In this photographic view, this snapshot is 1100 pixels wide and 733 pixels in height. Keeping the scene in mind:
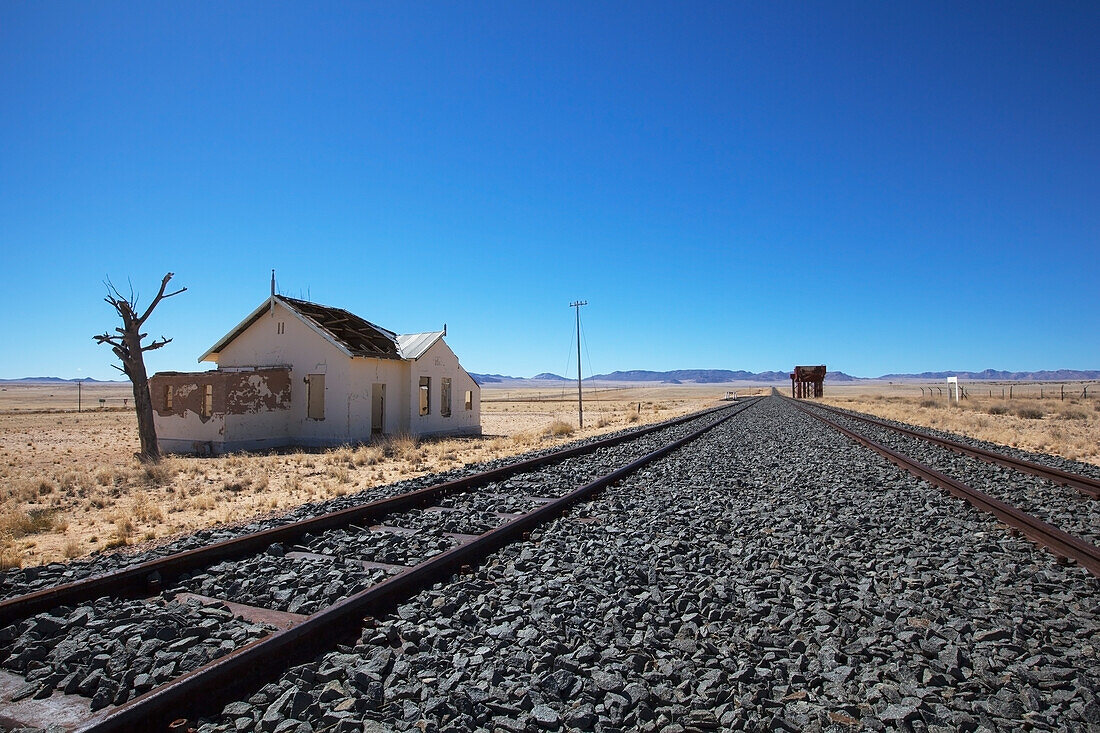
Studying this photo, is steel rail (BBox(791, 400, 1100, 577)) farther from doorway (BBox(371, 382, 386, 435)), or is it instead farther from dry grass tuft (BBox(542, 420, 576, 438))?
doorway (BBox(371, 382, 386, 435))

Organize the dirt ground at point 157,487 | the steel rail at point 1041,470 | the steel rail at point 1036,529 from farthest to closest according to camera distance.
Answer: the steel rail at point 1041,470 < the dirt ground at point 157,487 < the steel rail at point 1036,529

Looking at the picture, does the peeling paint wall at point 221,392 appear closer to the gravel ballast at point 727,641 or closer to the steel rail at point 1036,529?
the gravel ballast at point 727,641

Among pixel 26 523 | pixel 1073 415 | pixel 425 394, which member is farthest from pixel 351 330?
pixel 1073 415

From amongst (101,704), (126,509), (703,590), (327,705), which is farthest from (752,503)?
(126,509)

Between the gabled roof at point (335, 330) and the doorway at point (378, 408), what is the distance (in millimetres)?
1309

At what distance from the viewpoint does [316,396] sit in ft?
69.7

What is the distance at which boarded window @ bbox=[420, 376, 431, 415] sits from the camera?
23.8 metres

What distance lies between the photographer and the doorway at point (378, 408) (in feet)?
72.1

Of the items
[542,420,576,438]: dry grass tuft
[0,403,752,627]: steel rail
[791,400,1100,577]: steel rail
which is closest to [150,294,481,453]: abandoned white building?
[542,420,576,438]: dry grass tuft

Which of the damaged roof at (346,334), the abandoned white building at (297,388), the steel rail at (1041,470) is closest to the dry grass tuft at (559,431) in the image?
the abandoned white building at (297,388)

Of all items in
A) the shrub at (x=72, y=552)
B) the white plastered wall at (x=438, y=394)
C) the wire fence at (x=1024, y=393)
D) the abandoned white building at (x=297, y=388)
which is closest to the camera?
the shrub at (x=72, y=552)

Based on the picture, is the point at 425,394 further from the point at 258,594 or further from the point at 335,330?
the point at 258,594

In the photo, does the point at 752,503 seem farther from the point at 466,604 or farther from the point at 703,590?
the point at 466,604

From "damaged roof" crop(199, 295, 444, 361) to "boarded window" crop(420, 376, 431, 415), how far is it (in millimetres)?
1205
